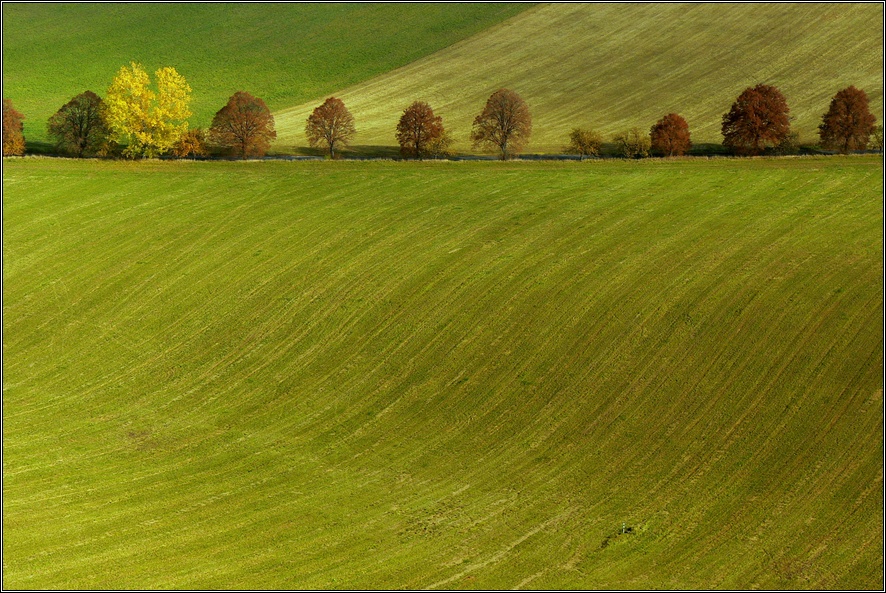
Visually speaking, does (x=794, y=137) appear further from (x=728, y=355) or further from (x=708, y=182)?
(x=728, y=355)

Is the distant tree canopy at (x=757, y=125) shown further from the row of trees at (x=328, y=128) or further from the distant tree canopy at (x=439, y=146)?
the distant tree canopy at (x=439, y=146)

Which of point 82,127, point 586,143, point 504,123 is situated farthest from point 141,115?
point 586,143

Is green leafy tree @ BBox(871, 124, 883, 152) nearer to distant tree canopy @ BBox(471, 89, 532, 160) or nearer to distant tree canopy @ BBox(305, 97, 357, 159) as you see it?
distant tree canopy @ BBox(471, 89, 532, 160)

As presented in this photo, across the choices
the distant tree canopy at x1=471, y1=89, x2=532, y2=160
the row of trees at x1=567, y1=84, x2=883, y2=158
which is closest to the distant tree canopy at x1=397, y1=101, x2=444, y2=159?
the distant tree canopy at x1=471, y1=89, x2=532, y2=160

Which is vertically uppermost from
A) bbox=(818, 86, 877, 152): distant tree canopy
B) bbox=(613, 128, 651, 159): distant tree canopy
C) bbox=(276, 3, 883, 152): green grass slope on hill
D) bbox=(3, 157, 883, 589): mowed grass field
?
bbox=(276, 3, 883, 152): green grass slope on hill

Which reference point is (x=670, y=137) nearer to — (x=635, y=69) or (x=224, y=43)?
(x=635, y=69)

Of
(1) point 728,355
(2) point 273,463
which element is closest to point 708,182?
(1) point 728,355
